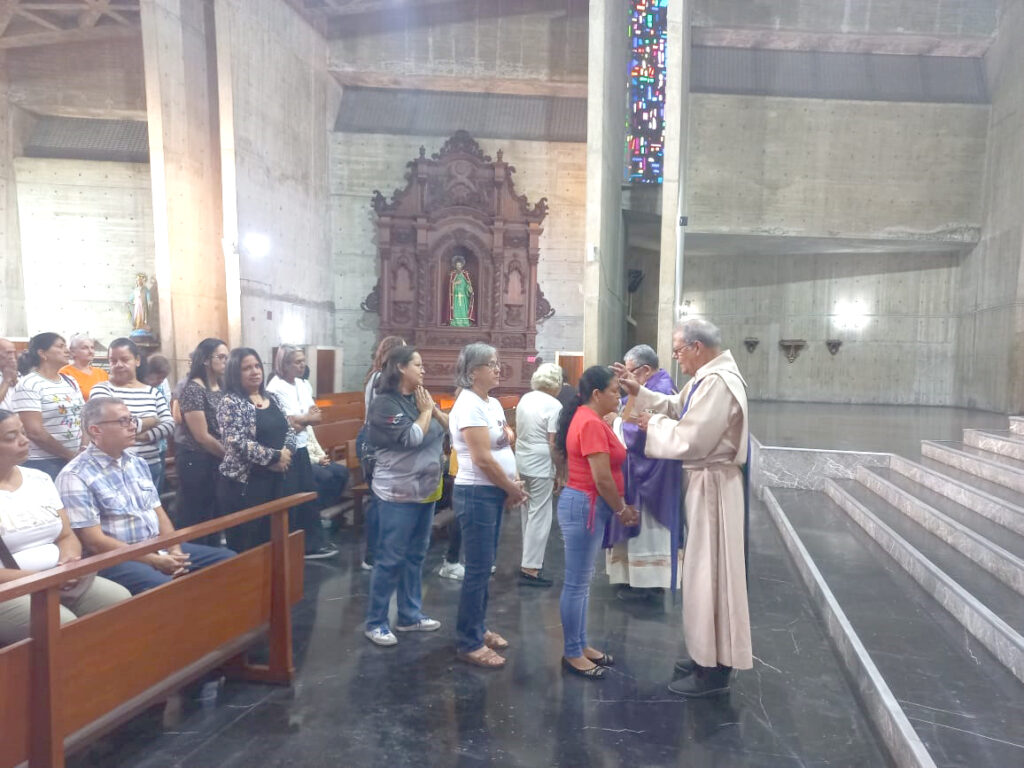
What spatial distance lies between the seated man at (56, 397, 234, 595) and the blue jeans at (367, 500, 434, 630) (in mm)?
898

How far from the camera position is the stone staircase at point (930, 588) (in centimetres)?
244

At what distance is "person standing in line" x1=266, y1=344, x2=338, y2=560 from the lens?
4215 mm

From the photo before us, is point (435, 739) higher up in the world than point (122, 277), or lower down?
lower down

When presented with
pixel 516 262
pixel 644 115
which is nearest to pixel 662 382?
pixel 516 262

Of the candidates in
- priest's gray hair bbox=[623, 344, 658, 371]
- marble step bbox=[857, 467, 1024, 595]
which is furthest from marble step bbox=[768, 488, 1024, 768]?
priest's gray hair bbox=[623, 344, 658, 371]

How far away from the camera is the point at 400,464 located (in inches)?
120

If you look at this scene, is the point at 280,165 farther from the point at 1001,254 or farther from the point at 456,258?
the point at 1001,254

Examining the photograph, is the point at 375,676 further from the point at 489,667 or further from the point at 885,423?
the point at 885,423

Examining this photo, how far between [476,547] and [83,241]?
471 inches

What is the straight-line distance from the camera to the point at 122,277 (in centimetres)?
1146

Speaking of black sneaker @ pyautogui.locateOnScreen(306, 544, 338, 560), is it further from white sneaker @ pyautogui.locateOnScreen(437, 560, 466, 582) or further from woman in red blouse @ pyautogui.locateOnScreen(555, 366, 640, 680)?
woman in red blouse @ pyautogui.locateOnScreen(555, 366, 640, 680)

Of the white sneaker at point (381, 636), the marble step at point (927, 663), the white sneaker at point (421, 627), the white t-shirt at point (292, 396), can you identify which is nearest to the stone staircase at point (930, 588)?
the marble step at point (927, 663)

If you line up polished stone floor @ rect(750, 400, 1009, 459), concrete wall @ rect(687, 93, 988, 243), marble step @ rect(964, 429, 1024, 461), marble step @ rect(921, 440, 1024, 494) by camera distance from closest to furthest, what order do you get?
marble step @ rect(921, 440, 1024, 494) < marble step @ rect(964, 429, 1024, 461) < polished stone floor @ rect(750, 400, 1009, 459) < concrete wall @ rect(687, 93, 988, 243)

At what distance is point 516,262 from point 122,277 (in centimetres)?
736
